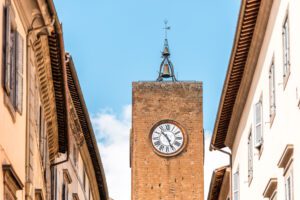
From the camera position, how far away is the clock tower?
279 feet

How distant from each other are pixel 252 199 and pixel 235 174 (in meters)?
5.73

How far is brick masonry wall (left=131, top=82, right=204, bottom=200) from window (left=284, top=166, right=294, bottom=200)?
60307 millimetres

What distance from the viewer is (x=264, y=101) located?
29.0 m

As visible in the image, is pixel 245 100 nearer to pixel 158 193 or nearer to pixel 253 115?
pixel 253 115

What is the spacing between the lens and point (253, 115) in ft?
103

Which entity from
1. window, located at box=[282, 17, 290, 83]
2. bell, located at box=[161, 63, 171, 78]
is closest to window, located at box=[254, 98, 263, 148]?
window, located at box=[282, 17, 290, 83]

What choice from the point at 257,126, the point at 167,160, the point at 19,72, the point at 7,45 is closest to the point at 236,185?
the point at 257,126

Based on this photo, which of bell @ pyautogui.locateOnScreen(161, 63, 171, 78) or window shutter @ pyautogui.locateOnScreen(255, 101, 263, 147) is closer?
window shutter @ pyautogui.locateOnScreen(255, 101, 263, 147)

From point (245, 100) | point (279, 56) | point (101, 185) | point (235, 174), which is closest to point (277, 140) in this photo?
point (279, 56)

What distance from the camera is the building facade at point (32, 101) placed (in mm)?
20859

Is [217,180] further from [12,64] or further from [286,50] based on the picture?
[12,64]

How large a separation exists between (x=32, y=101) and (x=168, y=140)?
6090 centimetres

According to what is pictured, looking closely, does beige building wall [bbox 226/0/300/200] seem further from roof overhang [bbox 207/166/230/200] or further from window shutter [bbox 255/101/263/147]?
roof overhang [bbox 207/166/230/200]

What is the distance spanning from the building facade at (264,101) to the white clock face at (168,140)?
47.5 metres
